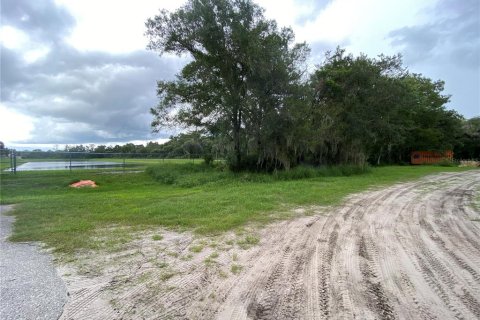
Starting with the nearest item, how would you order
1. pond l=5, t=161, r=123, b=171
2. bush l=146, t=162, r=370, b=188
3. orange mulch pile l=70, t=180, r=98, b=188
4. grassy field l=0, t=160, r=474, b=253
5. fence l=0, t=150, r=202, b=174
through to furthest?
grassy field l=0, t=160, r=474, b=253 → orange mulch pile l=70, t=180, r=98, b=188 → bush l=146, t=162, r=370, b=188 → fence l=0, t=150, r=202, b=174 → pond l=5, t=161, r=123, b=171

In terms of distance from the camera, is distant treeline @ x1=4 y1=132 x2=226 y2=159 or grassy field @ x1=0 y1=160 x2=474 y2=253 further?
distant treeline @ x1=4 y1=132 x2=226 y2=159

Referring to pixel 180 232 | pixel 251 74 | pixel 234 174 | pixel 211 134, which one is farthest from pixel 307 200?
pixel 211 134

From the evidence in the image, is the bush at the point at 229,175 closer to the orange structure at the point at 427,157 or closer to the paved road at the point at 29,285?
the paved road at the point at 29,285

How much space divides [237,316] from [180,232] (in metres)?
2.59

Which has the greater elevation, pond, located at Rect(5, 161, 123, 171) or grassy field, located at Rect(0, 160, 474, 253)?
pond, located at Rect(5, 161, 123, 171)

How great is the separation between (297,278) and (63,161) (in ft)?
60.3

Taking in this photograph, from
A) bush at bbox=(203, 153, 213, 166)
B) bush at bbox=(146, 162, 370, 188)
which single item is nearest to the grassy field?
bush at bbox=(146, 162, 370, 188)

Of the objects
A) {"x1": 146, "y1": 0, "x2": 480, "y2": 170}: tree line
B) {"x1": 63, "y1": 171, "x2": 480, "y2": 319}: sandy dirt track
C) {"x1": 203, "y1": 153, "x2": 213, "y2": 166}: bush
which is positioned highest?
{"x1": 146, "y1": 0, "x2": 480, "y2": 170}: tree line

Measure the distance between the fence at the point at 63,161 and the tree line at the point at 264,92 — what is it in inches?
163

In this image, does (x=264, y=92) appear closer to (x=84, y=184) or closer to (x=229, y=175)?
(x=229, y=175)

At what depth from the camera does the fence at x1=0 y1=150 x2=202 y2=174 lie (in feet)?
48.0

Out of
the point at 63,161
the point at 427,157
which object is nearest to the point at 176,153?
the point at 63,161

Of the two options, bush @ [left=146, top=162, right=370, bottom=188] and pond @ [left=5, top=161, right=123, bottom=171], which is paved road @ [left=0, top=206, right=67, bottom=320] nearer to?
Answer: bush @ [left=146, top=162, right=370, bottom=188]

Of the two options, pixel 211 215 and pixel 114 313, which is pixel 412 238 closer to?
pixel 211 215
